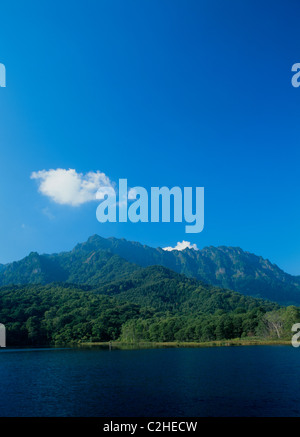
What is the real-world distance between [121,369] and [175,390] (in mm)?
29365

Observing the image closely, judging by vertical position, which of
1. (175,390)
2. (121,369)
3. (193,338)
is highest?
(175,390)

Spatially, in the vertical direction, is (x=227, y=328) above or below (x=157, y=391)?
below

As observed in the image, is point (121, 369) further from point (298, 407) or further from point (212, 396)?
point (298, 407)

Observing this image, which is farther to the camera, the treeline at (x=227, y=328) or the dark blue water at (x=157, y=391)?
the treeline at (x=227, y=328)

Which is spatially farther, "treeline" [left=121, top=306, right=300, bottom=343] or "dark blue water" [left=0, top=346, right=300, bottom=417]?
"treeline" [left=121, top=306, right=300, bottom=343]

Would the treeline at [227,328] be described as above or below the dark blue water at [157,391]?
below

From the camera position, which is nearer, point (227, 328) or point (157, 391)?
point (157, 391)

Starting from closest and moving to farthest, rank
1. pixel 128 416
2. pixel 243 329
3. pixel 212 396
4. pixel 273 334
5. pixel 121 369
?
pixel 128 416, pixel 212 396, pixel 121 369, pixel 273 334, pixel 243 329

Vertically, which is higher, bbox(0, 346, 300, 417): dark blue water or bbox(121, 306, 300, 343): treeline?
bbox(0, 346, 300, 417): dark blue water
